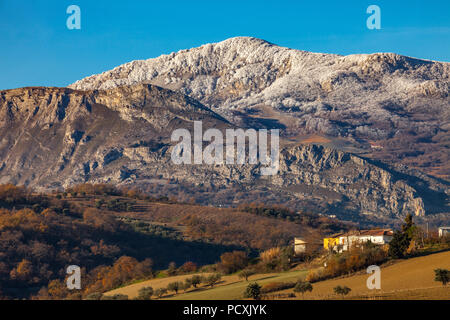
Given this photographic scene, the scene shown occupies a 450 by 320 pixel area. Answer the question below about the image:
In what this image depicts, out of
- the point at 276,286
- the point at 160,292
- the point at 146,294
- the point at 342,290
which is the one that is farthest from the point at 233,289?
the point at 342,290

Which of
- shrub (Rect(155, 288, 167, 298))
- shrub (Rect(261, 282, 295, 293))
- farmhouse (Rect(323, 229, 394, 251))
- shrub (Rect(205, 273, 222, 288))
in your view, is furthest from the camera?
farmhouse (Rect(323, 229, 394, 251))

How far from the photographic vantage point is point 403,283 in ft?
237

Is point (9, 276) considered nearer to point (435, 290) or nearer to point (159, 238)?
point (159, 238)

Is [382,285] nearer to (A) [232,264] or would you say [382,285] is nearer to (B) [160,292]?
(B) [160,292]

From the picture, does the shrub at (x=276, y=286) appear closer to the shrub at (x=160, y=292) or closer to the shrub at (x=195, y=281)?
the shrub at (x=160, y=292)

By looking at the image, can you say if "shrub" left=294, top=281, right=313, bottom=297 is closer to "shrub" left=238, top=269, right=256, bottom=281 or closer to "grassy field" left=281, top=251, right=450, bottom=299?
"grassy field" left=281, top=251, right=450, bottom=299

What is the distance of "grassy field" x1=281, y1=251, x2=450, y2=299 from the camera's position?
206 feet

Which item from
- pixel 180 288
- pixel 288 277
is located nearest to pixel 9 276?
pixel 180 288

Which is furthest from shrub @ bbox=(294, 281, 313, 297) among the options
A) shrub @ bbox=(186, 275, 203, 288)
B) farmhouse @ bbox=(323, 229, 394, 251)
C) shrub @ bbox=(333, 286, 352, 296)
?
farmhouse @ bbox=(323, 229, 394, 251)

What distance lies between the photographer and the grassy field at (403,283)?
206 feet

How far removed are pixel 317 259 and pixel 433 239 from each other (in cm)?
1642

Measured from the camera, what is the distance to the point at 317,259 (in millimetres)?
103438

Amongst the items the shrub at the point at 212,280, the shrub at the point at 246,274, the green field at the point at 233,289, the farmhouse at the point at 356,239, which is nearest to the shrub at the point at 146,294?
the green field at the point at 233,289

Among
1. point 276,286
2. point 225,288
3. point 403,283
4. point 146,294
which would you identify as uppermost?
point 403,283
